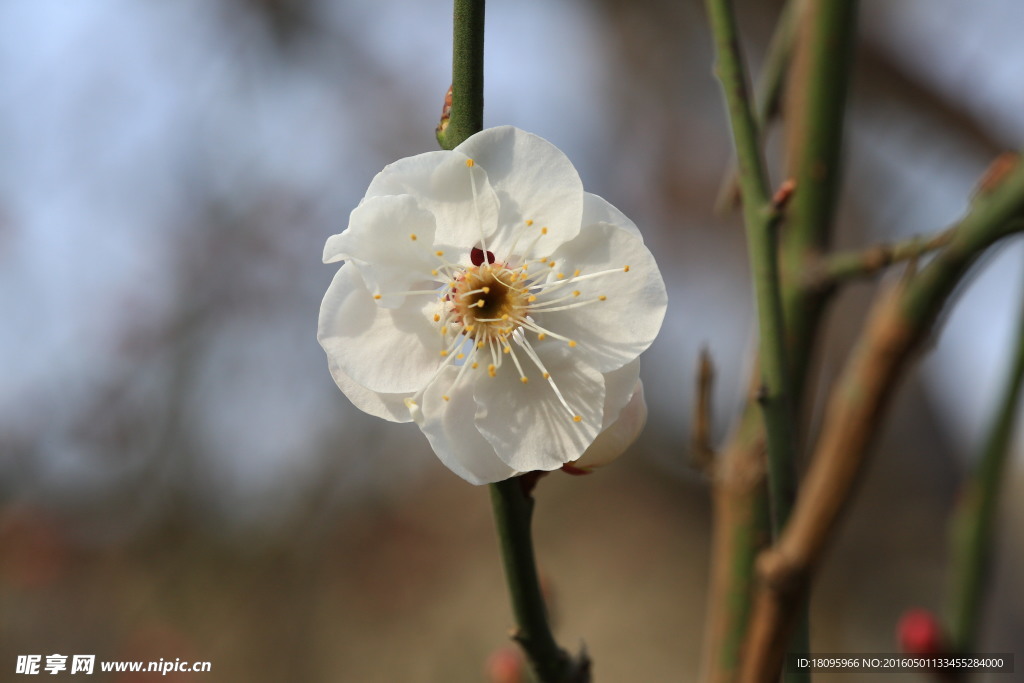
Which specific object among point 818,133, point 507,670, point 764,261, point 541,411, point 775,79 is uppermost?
point 775,79

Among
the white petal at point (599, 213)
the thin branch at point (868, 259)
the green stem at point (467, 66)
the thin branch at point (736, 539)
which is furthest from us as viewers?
the thin branch at point (736, 539)

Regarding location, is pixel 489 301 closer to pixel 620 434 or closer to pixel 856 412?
pixel 620 434

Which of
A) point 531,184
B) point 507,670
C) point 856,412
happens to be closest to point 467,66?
point 531,184

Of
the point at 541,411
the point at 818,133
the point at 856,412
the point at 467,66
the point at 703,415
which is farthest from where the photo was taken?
the point at 818,133

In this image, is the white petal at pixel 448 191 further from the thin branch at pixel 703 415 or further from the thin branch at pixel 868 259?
the thin branch at pixel 868 259

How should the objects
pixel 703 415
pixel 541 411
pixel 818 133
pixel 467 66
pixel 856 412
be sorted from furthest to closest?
pixel 818 133 → pixel 703 415 → pixel 856 412 → pixel 541 411 → pixel 467 66

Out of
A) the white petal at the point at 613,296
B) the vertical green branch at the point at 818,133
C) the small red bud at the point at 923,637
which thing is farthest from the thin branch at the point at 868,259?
the small red bud at the point at 923,637
